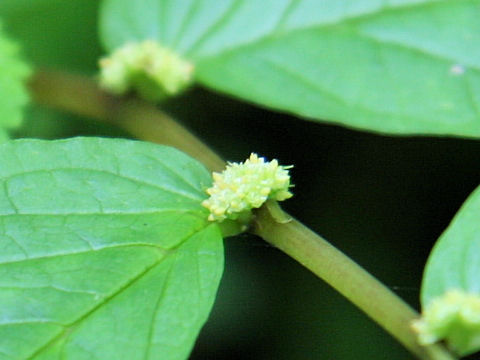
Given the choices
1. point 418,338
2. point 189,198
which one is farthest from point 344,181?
point 418,338

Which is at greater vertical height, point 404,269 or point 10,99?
point 10,99

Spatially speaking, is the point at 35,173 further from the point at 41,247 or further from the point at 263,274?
the point at 263,274

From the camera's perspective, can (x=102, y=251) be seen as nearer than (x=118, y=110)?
Yes

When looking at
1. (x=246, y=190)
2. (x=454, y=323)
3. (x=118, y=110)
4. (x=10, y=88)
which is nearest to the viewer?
(x=454, y=323)

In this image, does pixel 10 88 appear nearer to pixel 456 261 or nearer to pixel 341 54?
pixel 341 54

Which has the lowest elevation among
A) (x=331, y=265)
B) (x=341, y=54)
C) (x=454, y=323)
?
(x=454, y=323)

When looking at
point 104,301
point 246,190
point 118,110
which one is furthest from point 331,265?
point 118,110

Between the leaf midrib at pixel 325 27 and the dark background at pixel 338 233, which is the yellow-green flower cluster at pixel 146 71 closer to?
the leaf midrib at pixel 325 27
